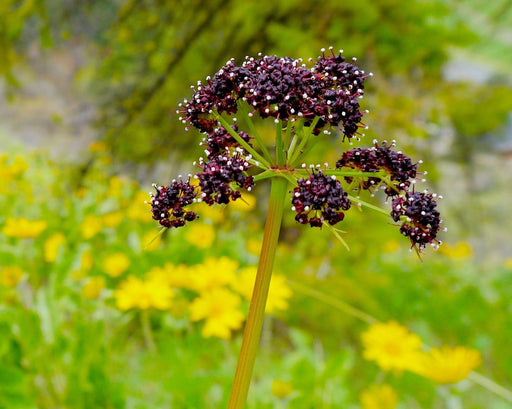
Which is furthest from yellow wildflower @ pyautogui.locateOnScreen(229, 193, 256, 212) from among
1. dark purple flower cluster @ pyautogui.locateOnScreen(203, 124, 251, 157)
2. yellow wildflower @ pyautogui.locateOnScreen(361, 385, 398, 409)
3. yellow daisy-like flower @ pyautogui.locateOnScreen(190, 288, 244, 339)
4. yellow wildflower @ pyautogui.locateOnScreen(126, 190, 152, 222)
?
dark purple flower cluster @ pyautogui.locateOnScreen(203, 124, 251, 157)

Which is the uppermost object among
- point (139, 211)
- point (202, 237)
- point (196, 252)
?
point (139, 211)

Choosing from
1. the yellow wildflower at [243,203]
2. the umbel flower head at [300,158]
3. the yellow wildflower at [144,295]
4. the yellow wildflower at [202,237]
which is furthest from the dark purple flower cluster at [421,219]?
the yellow wildflower at [243,203]

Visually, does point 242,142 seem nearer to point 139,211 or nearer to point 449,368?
point 449,368

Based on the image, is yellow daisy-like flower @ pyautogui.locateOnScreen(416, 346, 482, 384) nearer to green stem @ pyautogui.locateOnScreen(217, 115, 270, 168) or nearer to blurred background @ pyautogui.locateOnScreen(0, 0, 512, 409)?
blurred background @ pyautogui.locateOnScreen(0, 0, 512, 409)

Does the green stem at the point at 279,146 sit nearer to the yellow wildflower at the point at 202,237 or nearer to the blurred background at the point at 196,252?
the blurred background at the point at 196,252

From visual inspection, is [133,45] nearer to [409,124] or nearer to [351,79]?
[409,124]

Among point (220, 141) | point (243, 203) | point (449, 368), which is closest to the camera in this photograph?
point (220, 141)

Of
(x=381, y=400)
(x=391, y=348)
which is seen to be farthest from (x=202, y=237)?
(x=381, y=400)
